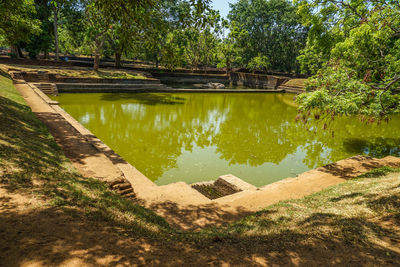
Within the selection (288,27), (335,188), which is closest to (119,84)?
(335,188)

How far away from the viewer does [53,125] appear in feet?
29.5

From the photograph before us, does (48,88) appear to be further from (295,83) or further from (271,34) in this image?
(271,34)

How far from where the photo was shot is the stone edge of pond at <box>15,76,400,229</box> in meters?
4.76

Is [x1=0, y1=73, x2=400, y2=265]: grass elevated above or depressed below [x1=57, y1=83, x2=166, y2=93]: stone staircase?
below

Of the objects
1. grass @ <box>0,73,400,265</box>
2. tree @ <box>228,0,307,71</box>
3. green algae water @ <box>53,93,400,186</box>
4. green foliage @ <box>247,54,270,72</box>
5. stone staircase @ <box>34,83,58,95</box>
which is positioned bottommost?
green algae water @ <box>53,93,400,186</box>

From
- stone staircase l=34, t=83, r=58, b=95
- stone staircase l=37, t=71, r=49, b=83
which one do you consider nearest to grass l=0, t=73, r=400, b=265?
stone staircase l=34, t=83, r=58, b=95

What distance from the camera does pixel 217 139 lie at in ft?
38.3

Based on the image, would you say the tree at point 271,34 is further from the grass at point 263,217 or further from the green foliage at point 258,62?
the grass at point 263,217

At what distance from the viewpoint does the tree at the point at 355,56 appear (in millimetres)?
7031

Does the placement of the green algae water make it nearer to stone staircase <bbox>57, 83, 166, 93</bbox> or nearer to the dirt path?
stone staircase <bbox>57, 83, 166, 93</bbox>

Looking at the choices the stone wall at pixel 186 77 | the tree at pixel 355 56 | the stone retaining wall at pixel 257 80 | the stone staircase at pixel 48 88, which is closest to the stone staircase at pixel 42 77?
the stone staircase at pixel 48 88

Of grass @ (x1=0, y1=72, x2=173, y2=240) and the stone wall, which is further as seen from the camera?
the stone wall

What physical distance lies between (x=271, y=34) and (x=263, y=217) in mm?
51346

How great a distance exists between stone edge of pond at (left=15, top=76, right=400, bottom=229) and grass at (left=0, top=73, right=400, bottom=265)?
0.50 m
